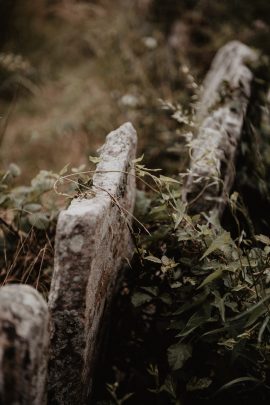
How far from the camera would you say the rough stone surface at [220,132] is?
180 cm

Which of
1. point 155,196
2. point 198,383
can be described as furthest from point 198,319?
point 155,196

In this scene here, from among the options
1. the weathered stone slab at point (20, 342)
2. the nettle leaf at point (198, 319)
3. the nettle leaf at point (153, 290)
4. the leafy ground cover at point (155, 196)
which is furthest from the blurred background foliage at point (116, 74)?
the weathered stone slab at point (20, 342)

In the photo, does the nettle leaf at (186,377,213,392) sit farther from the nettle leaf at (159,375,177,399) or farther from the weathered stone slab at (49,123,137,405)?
the weathered stone slab at (49,123,137,405)

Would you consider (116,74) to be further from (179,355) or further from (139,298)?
(179,355)

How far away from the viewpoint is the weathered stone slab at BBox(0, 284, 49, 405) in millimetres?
954

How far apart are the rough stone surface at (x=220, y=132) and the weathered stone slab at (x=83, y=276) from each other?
36 centimetres

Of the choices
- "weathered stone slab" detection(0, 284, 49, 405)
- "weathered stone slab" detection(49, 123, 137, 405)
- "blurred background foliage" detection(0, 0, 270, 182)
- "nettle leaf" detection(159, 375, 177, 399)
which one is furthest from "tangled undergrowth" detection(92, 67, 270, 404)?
"blurred background foliage" detection(0, 0, 270, 182)

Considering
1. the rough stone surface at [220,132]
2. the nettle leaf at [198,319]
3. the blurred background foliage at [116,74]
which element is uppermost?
the rough stone surface at [220,132]

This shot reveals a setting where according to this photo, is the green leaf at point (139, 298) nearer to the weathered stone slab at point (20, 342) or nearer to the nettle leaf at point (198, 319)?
the nettle leaf at point (198, 319)

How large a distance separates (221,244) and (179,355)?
401 millimetres

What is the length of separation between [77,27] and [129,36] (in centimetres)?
180

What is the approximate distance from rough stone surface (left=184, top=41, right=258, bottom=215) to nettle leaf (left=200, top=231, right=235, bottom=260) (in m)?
0.24

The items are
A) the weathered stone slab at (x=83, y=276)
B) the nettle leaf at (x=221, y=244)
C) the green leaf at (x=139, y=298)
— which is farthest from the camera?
the green leaf at (x=139, y=298)

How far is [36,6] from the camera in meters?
5.20
